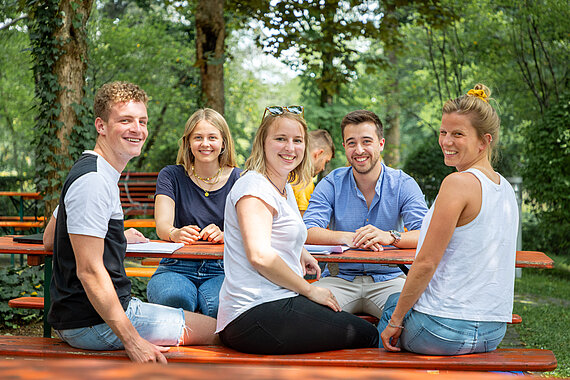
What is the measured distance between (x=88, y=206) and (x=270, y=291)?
835 mm

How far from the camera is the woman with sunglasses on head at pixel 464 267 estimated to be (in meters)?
2.48

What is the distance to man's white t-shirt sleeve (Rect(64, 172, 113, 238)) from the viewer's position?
2445 millimetres

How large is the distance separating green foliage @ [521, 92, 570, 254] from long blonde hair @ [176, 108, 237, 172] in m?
6.47

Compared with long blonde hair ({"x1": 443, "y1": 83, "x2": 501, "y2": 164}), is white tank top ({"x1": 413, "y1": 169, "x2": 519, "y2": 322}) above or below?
below

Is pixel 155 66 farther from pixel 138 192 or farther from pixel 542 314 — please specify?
pixel 542 314

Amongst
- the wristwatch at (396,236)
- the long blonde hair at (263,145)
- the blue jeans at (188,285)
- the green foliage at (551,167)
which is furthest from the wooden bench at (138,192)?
the long blonde hair at (263,145)

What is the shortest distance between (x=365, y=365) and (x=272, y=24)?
8774mm

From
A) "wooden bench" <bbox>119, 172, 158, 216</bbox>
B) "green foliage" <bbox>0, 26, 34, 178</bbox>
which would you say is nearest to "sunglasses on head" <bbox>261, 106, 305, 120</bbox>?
"wooden bench" <bbox>119, 172, 158, 216</bbox>

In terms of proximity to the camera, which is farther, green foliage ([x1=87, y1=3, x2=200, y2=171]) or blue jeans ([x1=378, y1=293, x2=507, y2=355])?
green foliage ([x1=87, y1=3, x2=200, y2=171])

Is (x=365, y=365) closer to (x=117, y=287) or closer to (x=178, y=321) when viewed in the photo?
(x=178, y=321)

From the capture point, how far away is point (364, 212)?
411 cm

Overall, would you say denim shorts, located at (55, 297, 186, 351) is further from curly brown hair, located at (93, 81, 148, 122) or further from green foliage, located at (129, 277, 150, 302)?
green foliage, located at (129, 277, 150, 302)

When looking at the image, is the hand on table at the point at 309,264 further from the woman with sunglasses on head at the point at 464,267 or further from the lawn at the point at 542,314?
the lawn at the point at 542,314

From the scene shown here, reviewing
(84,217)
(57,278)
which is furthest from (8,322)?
(84,217)
